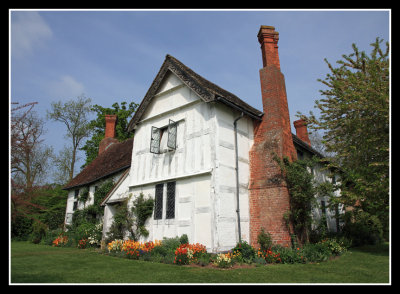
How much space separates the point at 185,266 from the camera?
885 cm

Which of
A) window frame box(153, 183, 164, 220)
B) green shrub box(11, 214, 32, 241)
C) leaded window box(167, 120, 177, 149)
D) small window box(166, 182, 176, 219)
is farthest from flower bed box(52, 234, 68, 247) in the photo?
leaded window box(167, 120, 177, 149)

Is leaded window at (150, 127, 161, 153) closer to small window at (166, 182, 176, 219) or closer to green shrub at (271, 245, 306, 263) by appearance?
small window at (166, 182, 176, 219)

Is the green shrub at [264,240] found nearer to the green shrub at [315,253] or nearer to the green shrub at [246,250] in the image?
the green shrub at [246,250]

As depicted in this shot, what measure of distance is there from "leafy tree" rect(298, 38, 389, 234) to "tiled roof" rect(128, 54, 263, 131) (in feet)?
11.5

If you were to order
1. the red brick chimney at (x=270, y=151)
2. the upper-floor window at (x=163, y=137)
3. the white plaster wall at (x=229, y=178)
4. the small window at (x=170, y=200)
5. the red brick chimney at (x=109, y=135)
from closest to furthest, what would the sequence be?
the white plaster wall at (x=229, y=178)
the red brick chimney at (x=270, y=151)
the small window at (x=170, y=200)
the upper-floor window at (x=163, y=137)
the red brick chimney at (x=109, y=135)

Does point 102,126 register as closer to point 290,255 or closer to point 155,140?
point 155,140

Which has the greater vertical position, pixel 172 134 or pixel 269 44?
pixel 269 44

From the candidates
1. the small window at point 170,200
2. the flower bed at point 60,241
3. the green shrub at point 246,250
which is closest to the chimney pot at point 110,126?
the flower bed at point 60,241

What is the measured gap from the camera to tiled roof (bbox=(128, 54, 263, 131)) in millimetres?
11321

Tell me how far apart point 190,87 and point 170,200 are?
5.19 metres

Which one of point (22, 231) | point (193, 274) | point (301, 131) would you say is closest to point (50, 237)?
point (22, 231)

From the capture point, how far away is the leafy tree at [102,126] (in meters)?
33.5

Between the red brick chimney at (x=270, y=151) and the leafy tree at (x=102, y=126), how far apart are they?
23.1m

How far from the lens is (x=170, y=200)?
12109mm
